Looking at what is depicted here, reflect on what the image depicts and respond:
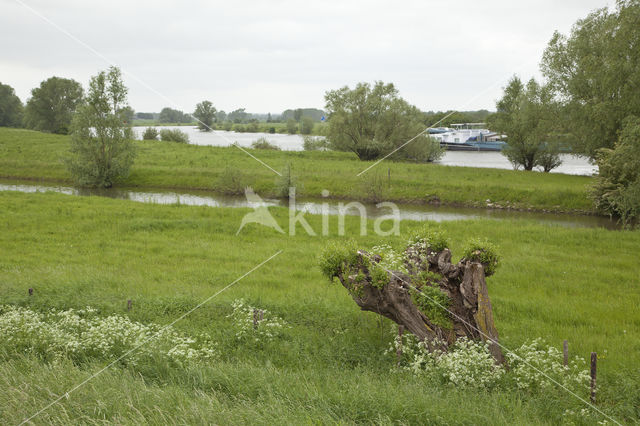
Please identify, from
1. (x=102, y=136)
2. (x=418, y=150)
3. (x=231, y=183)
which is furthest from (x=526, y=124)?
(x=102, y=136)

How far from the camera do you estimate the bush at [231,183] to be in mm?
36969

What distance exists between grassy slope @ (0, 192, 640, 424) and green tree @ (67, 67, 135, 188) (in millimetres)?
15766

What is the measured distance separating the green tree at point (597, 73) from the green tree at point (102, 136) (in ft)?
111

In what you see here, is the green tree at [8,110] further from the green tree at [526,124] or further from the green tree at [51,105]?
the green tree at [526,124]

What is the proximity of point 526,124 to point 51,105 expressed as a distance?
77953 mm

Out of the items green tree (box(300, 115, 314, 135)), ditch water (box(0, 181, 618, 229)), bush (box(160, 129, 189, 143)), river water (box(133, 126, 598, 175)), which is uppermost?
green tree (box(300, 115, 314, 135))

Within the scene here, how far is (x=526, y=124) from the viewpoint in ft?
145

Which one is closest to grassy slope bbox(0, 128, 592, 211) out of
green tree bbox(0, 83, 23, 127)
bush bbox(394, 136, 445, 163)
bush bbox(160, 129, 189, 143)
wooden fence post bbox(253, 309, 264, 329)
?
bush bbox(394, 136, 445, 163)

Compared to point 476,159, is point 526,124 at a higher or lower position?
higher

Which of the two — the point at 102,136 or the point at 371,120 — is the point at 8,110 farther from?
the point at 371,120

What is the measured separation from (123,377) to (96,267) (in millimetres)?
8713

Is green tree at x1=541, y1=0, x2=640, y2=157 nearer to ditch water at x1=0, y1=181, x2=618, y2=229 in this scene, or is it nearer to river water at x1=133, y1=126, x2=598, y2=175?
ditch water at x1=0, y1=181, x2=618, y2=229

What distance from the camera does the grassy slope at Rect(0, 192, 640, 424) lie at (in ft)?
18.1

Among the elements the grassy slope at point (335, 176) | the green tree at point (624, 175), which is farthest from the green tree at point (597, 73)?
the grassy slope at point (335, 176)
